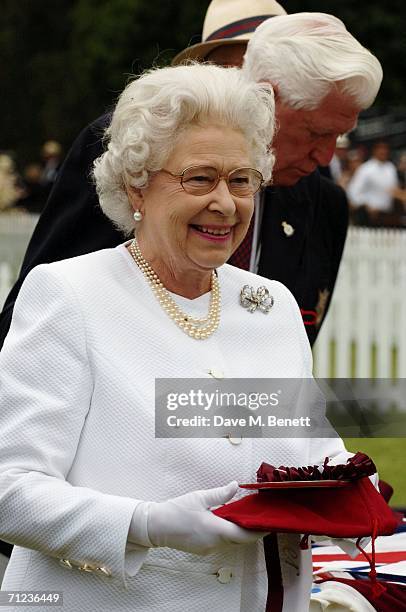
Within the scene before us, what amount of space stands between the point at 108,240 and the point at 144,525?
1.44m

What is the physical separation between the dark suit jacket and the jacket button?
1.26 metres

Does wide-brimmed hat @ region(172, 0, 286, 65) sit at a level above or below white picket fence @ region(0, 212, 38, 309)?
below

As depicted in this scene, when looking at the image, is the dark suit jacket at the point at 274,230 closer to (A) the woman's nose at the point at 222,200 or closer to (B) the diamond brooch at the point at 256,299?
(B) the diamond brooch at the point at 256,299

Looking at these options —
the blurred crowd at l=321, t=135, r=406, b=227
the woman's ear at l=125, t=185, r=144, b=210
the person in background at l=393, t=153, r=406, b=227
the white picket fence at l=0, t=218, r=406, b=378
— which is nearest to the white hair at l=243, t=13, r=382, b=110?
the woman's ear at l=125, t=185, r=144, b=210

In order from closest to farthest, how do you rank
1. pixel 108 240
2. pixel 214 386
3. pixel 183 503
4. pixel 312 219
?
pixel 183 503, pixel 214 386, pixel 108 240, pixel 312 219

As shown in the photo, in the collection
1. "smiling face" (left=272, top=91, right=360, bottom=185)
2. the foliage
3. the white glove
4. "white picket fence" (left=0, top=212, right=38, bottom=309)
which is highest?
the foliage

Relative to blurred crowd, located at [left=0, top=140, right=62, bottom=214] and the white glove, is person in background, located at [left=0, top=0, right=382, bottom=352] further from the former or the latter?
blurred crowd, located at [left=0, top=140, right=62, bottom=214]

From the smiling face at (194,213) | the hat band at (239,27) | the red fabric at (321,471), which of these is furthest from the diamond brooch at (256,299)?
the hat band at (239,27)

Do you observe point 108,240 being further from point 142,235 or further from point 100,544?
point 100,544

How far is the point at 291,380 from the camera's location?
127 inches

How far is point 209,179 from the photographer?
3098 millimetres

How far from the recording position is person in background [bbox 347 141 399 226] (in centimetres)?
2099

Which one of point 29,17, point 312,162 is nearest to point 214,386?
point 312,162

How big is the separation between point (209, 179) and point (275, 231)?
1.62 meters
